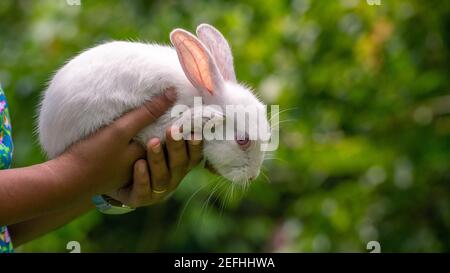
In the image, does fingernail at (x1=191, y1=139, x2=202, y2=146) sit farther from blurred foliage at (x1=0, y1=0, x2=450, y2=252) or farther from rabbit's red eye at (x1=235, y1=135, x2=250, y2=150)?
blurred foliage at (x1=0, y1=0, x2=450, y2=252)

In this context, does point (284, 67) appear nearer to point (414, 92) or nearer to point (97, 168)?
A: point (414, 92)

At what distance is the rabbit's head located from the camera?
5.61 ft

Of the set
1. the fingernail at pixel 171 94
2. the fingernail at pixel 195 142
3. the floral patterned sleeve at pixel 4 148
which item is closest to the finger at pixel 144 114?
the fingernail at pixel 171 94

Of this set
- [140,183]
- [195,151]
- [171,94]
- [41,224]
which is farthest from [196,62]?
[41,224]

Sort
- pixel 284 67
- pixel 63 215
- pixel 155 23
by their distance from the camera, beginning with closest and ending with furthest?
1. pixel 63 215
2. pixel 155 23
3. pixel 284 67

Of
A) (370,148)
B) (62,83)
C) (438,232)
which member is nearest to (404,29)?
(370,148)

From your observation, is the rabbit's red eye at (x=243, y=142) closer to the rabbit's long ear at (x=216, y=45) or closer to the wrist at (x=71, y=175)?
the rabbit's long ear at (x=216, y=45)

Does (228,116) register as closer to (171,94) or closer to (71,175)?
(171,94)

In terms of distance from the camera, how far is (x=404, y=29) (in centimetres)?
313

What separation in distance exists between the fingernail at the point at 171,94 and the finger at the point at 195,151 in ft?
0.40

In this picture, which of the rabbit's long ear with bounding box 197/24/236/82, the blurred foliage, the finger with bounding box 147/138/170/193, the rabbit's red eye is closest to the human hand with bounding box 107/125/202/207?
the finger with bounding box 147/138/170/193

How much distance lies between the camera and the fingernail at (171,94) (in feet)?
5.63

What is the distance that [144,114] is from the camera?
1.67 meters
